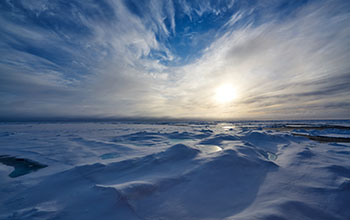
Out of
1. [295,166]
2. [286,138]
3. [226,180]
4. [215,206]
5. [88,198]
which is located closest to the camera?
[215,206]

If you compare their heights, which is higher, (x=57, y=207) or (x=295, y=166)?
(x=295, y=166)

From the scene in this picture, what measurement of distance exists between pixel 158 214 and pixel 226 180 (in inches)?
78.6

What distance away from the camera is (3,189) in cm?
366

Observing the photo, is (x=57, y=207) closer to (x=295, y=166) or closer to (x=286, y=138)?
(x=295, y=166)

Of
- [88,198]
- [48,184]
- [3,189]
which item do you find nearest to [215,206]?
[88,198]

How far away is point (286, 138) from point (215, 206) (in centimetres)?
1111

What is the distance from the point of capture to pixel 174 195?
10.1 feet

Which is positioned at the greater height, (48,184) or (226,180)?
(226,180)

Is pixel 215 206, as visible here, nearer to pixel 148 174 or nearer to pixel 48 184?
pixel 148 174

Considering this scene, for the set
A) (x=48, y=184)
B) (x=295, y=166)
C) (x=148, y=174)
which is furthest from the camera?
(x=295, y=166)

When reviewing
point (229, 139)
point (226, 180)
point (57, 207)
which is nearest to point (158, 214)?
point (226, 180)

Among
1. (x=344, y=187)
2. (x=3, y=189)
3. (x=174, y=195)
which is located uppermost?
(x=344, y=187)

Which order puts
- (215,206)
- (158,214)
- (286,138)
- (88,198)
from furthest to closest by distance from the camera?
(286,138)
(88,198)
(215,206)
(158,214)

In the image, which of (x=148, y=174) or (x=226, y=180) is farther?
(x=148, y=174)
